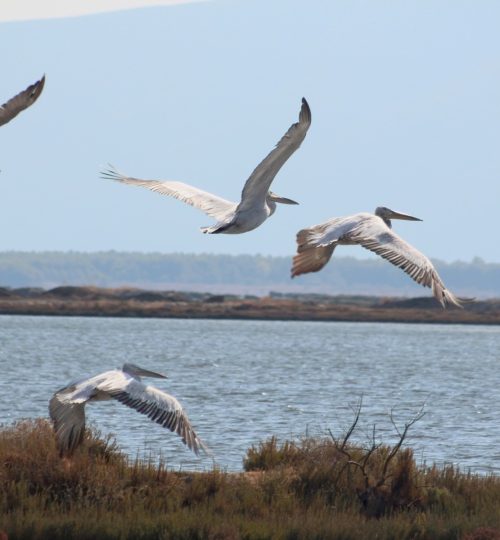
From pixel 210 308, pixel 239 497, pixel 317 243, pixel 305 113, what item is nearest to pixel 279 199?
pixel 317 243

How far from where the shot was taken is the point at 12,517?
40.8 ft

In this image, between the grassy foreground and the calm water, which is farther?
the calm water

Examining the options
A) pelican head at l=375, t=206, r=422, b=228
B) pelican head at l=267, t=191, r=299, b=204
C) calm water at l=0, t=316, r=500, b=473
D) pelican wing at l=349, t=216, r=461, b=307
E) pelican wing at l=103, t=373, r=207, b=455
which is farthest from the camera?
calm water at l=0, t=316, r=500, b=473

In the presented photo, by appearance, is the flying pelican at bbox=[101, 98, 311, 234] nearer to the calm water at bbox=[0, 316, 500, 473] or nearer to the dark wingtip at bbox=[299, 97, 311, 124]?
the dark wingtip at bbox=[299, 97, 311, 124]

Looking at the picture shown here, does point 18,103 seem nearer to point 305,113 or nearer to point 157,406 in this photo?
point 305,113

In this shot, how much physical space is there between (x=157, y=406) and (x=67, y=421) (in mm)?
1122

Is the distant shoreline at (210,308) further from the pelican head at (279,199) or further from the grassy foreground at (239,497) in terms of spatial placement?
the grassy foreground at (239,497)

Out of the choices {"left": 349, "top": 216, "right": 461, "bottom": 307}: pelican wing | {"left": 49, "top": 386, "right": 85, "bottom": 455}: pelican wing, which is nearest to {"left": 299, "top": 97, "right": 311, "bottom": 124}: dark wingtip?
{"left": 349, "top": 216, "right": 461, "bottom": 307}: pelican wing

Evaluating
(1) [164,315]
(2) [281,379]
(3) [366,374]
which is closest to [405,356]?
(3) [366,374]

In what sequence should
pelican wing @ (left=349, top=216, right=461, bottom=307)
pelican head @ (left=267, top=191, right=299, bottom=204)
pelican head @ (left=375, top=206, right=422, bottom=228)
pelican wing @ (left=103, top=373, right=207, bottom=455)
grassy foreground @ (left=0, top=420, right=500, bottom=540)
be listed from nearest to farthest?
grassy foreground @ (left=0, top=420, right=500, bottom=540)
pelican wing @ (left=103, top=373, right=207, bottom=455)
pelican wing @ (left=349, top=216, right=461, bottom=307)
pelican head @ (left=375, top=206, right=422, bottom=228)
pelican head @ (left=267, top=191, right=299, bottom=204)

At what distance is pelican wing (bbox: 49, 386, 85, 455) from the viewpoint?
43.4ft

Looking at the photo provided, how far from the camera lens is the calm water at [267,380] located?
24094mm

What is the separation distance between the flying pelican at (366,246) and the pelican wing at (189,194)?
147 cm

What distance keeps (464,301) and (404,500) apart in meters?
2.41
